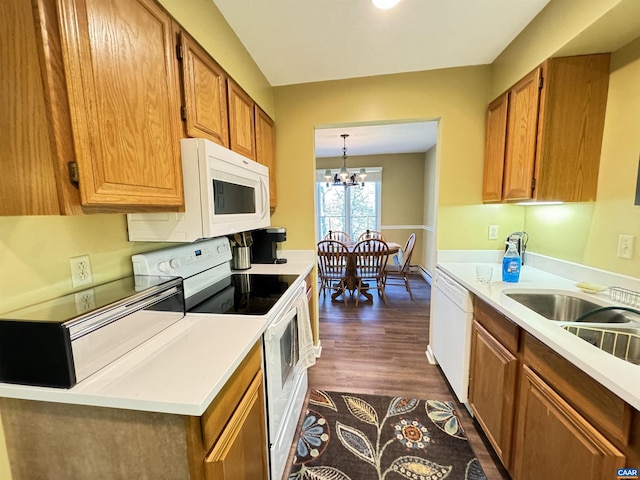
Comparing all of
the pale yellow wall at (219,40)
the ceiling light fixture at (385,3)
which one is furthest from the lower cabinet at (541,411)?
the pale yellow wall at (219,40)

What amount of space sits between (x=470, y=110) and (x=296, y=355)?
7.15ft

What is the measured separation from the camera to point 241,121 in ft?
5.46

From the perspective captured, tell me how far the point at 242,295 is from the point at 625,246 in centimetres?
197

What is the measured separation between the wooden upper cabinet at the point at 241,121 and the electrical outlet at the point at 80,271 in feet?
2.97

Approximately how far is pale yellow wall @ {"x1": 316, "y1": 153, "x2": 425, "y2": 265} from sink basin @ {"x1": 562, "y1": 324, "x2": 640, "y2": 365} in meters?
4.28

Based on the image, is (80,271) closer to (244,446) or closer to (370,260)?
(244,446)

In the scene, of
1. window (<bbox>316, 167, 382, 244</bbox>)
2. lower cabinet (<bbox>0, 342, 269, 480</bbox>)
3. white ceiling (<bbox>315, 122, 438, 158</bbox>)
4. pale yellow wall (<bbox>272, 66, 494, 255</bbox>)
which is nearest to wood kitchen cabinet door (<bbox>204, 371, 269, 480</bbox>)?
lower cabinet (<bbox>0, 342, 269, 480</bbox>)

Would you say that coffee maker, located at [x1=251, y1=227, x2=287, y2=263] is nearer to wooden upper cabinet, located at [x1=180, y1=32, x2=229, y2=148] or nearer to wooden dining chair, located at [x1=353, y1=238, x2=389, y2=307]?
wooden upper cabinet, located at [x1=180, y1=32, x2=229, y2=148]

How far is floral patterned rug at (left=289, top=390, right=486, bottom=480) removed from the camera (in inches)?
54.2

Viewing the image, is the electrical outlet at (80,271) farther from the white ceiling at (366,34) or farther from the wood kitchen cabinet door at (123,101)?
the white ceiling at (366,34)

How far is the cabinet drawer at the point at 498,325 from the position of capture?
119 cm

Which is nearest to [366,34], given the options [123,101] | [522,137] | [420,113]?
[420,113]

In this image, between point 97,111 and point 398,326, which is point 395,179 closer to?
point 398,326

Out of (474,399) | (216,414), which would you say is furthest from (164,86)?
(474,399)
